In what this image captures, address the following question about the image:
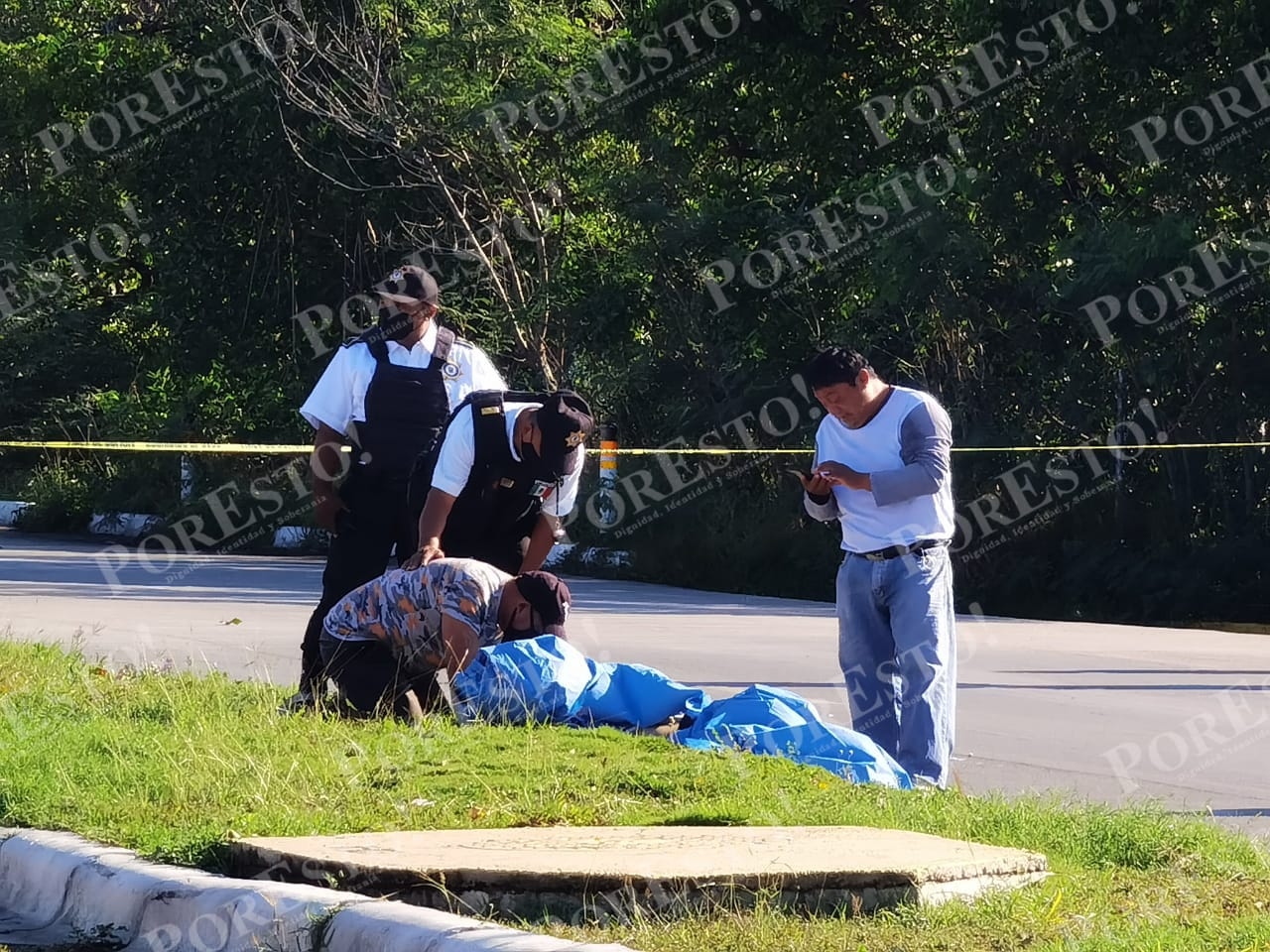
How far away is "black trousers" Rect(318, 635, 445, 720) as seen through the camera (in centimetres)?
784

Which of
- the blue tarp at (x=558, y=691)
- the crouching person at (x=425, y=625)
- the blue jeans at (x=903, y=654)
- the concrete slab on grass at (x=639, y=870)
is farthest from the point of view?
the crouching person at (x=425, y=625)

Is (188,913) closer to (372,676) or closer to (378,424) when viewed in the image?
(372,676)

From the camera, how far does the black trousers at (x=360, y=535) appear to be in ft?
27.8

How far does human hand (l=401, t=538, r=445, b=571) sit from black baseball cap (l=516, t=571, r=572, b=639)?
33 cm

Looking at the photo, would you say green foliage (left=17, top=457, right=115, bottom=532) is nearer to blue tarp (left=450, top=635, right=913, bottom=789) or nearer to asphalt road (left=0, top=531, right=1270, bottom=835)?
asphalt road (left=0, top=531, right=1270, bottom=835)

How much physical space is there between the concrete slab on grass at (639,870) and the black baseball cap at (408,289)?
133 inches

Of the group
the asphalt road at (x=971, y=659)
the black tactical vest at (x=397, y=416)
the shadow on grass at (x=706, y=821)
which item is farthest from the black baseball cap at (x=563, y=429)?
the shadow on grass at (x=706, y=821)

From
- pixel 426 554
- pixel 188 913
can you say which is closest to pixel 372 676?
pixel 426 554

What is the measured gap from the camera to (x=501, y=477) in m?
7.95

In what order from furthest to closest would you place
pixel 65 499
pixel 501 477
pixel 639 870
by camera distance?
pixel 65 499 → pixel 501 477 → pixel 639 870

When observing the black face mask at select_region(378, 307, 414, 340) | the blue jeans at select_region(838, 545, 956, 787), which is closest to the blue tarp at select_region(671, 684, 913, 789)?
the blue jeans at select_region(838, 545, 956, 787)

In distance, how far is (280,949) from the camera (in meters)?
4.72

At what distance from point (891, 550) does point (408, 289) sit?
232cm

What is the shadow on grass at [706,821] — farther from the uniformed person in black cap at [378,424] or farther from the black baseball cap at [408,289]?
the black baseball cap at [408,289]
